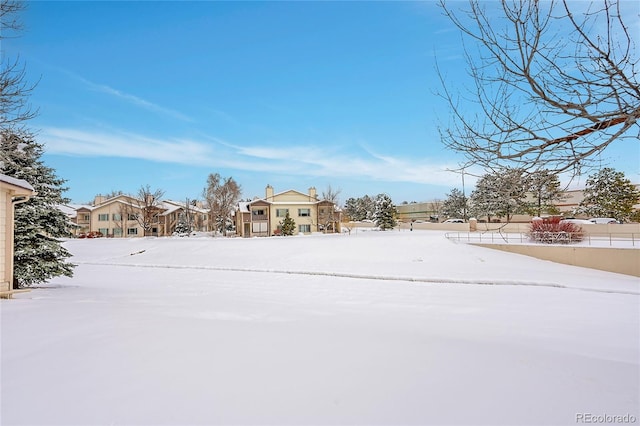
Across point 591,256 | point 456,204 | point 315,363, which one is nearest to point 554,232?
point 591,256

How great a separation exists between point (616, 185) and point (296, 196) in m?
36.6

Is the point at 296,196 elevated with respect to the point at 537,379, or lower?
elevated

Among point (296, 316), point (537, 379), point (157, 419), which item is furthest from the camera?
point (296, 316)

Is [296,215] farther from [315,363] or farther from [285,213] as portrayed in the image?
[315,363]

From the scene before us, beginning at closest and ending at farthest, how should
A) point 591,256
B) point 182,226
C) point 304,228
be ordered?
point 591,256
point 304,228
point 182,226

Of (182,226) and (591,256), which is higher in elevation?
(182,226)

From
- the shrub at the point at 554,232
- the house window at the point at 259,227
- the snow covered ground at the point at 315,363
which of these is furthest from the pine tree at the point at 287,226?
the snow covered ground at the point at 315,363

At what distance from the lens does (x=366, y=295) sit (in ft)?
41.1

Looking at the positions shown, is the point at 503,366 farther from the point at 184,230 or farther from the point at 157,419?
the point at 184,230

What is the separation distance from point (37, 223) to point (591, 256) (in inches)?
1086

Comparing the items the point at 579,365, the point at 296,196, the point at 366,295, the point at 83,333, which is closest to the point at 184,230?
the point at 296,196

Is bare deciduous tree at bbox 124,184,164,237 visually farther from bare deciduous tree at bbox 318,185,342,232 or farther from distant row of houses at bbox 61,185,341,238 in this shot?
bare deciduous tree at bbox 318,185,342,232

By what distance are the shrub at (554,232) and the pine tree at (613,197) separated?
13.5m

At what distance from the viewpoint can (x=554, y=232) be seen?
24.1 m
